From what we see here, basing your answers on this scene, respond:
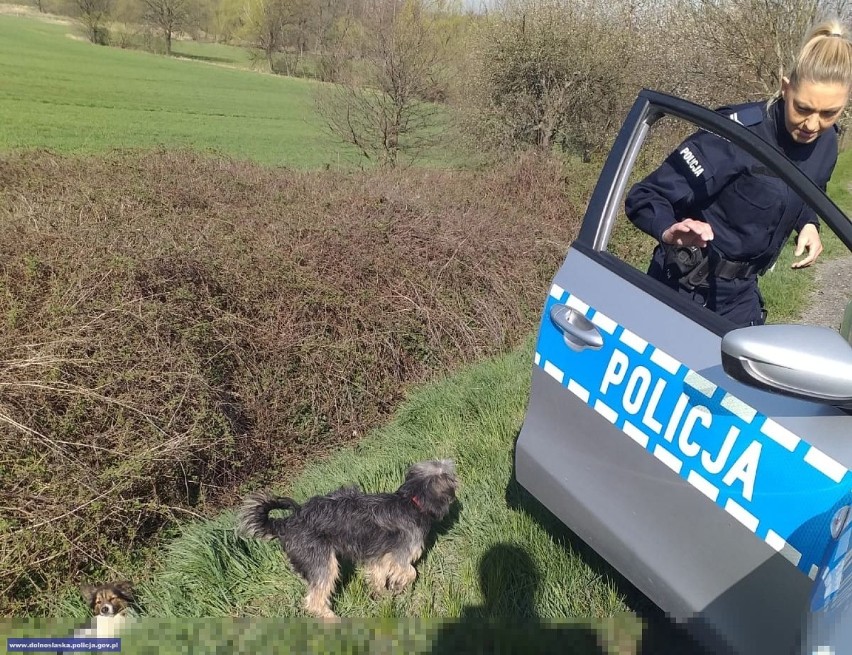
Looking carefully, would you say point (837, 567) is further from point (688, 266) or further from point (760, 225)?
point (760, 225)

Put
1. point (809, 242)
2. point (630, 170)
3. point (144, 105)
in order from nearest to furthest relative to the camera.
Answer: point (630, 170)
point (809, 242)
point (144, 105)

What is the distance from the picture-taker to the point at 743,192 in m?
2.32

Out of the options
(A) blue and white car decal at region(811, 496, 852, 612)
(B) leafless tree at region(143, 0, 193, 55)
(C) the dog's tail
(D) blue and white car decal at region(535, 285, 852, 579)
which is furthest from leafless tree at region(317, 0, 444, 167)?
(B) leafless tree at region(143, 0, 193, 55)

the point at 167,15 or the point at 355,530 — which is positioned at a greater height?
the point at 167,15

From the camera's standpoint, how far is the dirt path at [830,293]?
6.18 m

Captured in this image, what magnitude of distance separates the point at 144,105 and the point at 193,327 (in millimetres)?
31987

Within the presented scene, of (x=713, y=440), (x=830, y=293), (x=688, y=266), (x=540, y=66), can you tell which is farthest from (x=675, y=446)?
(x=540, y=66)

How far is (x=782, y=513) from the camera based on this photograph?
1462 millimetres

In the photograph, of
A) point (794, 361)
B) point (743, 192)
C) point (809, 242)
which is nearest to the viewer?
point (794, 361)

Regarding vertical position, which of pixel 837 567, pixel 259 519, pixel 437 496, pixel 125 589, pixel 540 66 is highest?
pixel 540 66

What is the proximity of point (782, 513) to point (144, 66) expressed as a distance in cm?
5357

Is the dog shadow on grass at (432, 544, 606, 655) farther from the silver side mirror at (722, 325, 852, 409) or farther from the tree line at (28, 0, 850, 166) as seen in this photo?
the tree line at (28, 0, 850, 166)

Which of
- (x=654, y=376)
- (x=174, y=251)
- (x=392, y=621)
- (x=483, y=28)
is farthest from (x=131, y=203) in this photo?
(x=483, y=28)

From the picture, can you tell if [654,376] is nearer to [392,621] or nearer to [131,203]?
[392,621]
